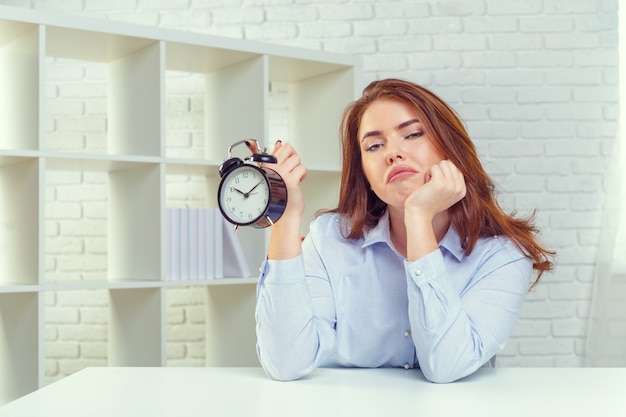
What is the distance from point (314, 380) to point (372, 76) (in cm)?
229

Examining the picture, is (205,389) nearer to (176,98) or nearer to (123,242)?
(123,242)

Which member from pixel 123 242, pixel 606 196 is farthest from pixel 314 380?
pixel 606 196

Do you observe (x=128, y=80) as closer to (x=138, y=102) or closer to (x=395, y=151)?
(x=138, y=102)

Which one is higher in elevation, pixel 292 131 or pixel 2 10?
pixel 2 10

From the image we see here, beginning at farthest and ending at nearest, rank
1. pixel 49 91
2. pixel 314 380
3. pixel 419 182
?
pixel 49 91 → pixel 419 182 → pixel 314 380

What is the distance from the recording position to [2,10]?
2447mm

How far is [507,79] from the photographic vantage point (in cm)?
352

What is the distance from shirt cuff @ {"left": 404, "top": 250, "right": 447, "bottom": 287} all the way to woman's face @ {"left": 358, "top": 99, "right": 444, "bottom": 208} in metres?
0.19

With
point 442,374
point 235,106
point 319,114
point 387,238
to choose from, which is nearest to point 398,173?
point 387,238

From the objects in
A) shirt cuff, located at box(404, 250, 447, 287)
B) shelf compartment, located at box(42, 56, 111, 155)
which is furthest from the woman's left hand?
shelf compartment, located at box(42, 56, 111, 155)

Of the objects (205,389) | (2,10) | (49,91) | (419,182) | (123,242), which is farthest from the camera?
(49,91)

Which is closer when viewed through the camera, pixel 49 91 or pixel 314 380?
pixel 314 380

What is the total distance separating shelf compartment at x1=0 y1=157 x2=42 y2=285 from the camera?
254cm

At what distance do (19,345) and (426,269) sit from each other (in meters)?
1.68
